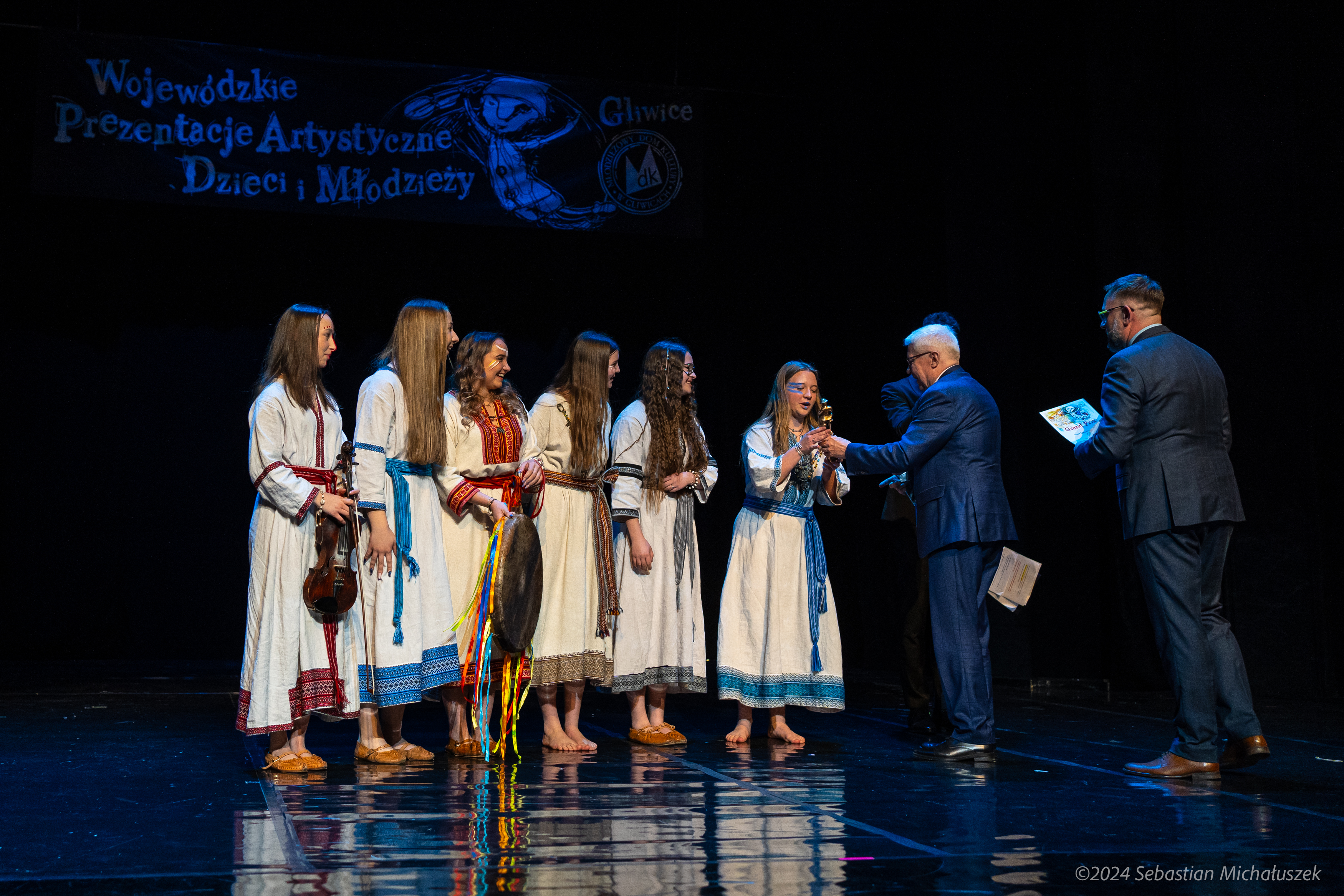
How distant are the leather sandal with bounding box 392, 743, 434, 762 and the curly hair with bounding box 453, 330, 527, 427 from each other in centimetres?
112

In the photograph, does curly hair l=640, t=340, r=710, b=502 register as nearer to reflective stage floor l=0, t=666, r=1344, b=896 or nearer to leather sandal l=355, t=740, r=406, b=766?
reflective stage floor l=0, t=666, r=1344, b=896

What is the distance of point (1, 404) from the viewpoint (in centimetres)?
752

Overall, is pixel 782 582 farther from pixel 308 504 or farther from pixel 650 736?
pixel 308 504

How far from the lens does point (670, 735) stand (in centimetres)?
430

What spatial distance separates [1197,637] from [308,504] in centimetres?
266

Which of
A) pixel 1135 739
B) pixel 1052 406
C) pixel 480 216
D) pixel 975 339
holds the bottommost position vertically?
pixel 1135 739

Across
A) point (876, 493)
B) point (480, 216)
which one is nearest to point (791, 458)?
point (876, 493)

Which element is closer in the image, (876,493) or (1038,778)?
(1038,778)

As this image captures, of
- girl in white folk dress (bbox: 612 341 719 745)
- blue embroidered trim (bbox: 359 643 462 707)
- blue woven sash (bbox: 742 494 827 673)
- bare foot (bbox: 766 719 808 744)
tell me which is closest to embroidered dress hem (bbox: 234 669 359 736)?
blue embroidered trim (bbox: 359 643 462 707)

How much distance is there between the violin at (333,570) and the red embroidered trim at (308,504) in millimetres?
40

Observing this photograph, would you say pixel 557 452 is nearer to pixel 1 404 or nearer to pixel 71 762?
pixel 71 762

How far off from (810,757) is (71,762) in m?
2.33

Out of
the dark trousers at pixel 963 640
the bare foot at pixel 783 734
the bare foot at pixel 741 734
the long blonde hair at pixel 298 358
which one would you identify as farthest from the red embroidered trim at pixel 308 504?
the dark trousers at pixel 963 640

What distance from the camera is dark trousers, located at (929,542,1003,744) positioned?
3852mm
